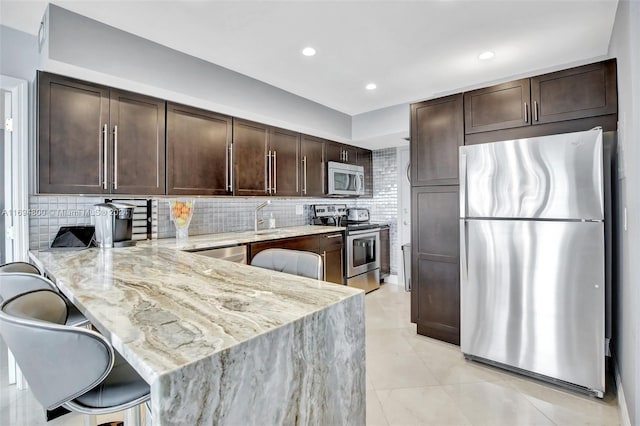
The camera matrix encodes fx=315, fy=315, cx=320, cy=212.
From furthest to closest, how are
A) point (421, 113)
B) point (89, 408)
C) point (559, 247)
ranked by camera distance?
1. point (421, 113)
2. point (559, 247)
3. point (89, 408)

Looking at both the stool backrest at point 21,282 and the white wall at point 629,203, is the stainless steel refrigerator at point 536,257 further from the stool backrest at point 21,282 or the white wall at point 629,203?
the stool backrest at point 21,282

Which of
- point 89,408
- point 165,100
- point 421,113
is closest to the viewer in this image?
point 89,408

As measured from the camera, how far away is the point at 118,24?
7.20 ft

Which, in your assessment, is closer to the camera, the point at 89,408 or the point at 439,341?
the point at 89,408

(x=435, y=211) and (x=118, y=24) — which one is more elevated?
(x=118, y=24)

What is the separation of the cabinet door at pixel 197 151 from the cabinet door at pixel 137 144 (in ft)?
0.26

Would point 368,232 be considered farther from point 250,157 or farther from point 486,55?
point 486,55

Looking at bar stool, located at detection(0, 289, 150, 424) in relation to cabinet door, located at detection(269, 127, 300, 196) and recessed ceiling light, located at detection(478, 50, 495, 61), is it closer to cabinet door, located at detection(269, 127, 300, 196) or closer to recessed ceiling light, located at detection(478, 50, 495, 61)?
cabinet door, located at detection(269, 127, 300, 196)

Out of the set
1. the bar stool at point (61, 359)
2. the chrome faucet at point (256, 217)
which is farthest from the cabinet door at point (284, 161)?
the bar stool at point (61, 359)

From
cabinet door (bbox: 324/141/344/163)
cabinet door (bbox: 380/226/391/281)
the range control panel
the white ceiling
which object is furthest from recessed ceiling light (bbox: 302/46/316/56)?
cabinet door (bbox: 380/226/391/281)

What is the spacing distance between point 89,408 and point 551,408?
7.65 ft

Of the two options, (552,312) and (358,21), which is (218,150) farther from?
(552,312)

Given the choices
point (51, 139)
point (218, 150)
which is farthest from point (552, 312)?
point (51, 139)

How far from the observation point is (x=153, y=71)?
2.43 meters
